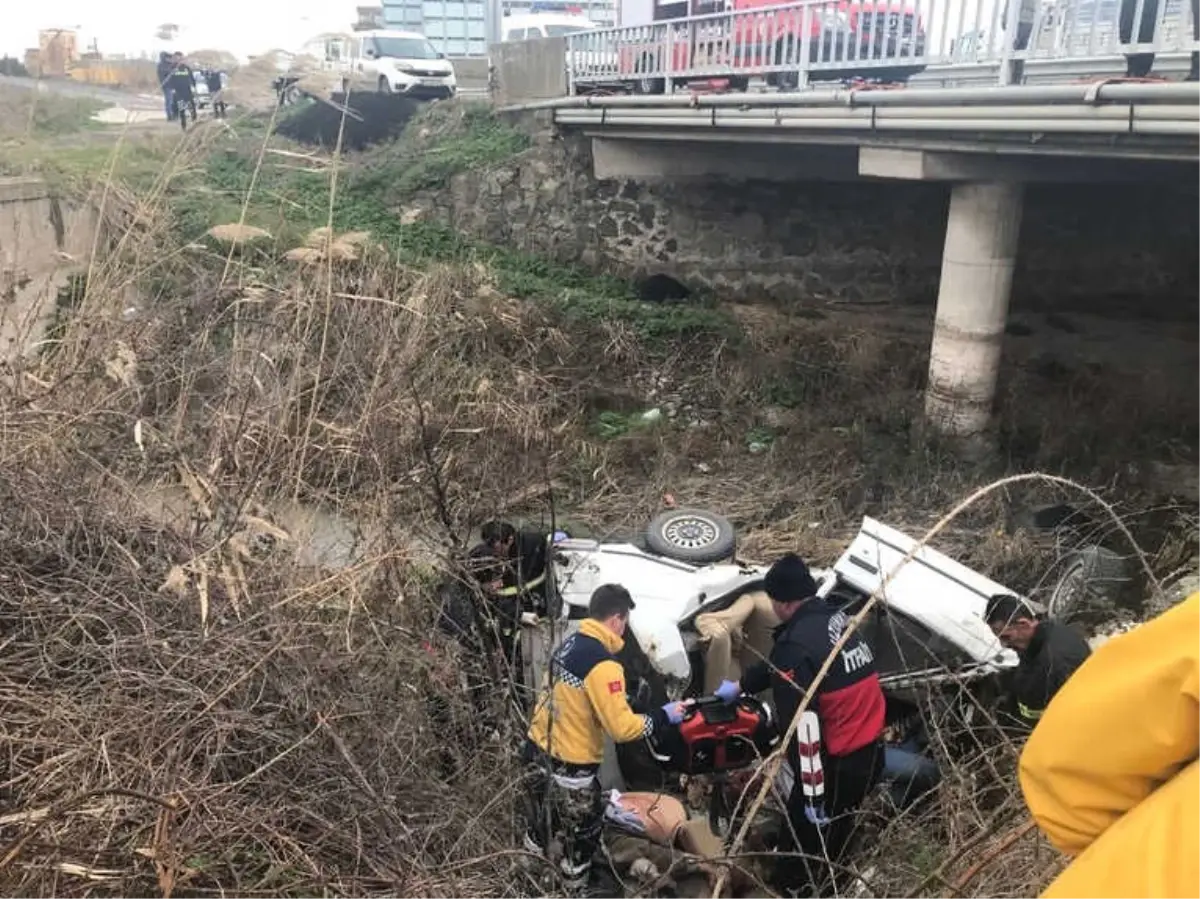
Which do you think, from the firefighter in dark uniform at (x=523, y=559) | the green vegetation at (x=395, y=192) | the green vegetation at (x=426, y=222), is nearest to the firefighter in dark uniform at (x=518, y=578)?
the firefighter in dark uniform at (x=523, y=559)

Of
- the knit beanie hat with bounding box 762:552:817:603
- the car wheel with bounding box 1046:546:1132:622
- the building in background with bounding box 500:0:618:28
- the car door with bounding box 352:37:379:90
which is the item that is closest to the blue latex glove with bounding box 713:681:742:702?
the knit beanie hat with bounding box 762:552:817:603

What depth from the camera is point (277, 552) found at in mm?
4156

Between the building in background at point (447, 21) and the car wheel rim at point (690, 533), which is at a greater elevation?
the building in background at point (447, 21)

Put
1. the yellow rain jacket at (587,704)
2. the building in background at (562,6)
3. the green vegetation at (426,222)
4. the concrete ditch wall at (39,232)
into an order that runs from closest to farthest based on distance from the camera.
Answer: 1. the yellow rain jacket at (587,704)
2. the concrete ditch wall at (39,232)
3. the green vegetation at (426,222)
4. the building in background at (562,6)

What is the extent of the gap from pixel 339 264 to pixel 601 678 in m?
5.65

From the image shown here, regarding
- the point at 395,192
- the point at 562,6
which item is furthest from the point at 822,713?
the point at 562,6

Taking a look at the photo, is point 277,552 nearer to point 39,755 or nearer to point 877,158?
point 39,755

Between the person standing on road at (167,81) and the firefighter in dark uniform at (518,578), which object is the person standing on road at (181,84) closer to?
the person standing on road at (167,81)

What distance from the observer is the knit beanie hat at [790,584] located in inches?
160

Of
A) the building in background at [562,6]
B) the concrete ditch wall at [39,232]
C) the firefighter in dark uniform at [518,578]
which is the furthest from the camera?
the building in background at [562,6]

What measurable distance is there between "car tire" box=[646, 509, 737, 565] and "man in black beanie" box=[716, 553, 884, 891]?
1912 mm

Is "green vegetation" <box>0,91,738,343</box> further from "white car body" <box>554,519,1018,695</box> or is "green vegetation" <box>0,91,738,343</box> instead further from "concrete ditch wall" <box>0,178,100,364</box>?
"white car body" <box>554,519,1018,695</box>

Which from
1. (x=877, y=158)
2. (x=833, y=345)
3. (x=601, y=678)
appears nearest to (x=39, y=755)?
(x=601, y=678)

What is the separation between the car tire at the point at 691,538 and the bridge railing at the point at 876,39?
379 cm
